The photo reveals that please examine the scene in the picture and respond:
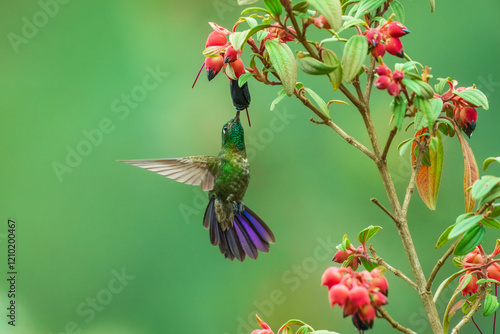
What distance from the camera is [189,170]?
5.39 ft

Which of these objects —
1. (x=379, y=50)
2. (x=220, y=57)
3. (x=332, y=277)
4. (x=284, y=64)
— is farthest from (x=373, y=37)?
(x=332, y=277)

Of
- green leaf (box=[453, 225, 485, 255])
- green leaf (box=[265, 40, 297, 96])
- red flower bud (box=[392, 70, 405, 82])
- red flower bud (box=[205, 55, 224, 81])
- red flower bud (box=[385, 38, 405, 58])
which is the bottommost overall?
green leaf (box=[453, 225, 485, 255])

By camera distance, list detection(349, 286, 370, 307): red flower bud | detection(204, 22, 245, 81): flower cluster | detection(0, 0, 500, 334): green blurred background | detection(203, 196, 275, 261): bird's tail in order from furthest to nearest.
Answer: detection(0, 0, 500, 334): green blurred background, detection(203, 196, 275, 261): bird's tail, detection(204, 22, 245, 81): flower cluster, detection(349, 286, 370, 307): red flower bud

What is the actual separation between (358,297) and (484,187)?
0.81ft

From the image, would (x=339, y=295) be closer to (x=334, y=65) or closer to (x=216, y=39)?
(x=334, y=65)

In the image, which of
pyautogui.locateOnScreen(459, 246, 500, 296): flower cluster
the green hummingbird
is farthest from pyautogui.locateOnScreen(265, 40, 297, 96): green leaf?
the green hummingbird

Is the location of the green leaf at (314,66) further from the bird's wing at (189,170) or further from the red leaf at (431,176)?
the bird's wing at (189,170)

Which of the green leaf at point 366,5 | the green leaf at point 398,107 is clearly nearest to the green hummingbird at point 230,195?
the green leaf at point 366,5

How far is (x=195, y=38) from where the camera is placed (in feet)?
9.62

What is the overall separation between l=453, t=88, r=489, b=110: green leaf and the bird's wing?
834 mm

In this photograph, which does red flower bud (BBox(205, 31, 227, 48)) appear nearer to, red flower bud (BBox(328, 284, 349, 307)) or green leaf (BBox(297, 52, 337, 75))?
green leaf (BBox(297, 52, 337, 75))

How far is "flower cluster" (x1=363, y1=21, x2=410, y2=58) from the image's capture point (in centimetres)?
89

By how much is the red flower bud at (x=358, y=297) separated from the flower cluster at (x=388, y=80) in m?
0.29

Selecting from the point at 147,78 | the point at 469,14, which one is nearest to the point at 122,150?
the point at 147,78
